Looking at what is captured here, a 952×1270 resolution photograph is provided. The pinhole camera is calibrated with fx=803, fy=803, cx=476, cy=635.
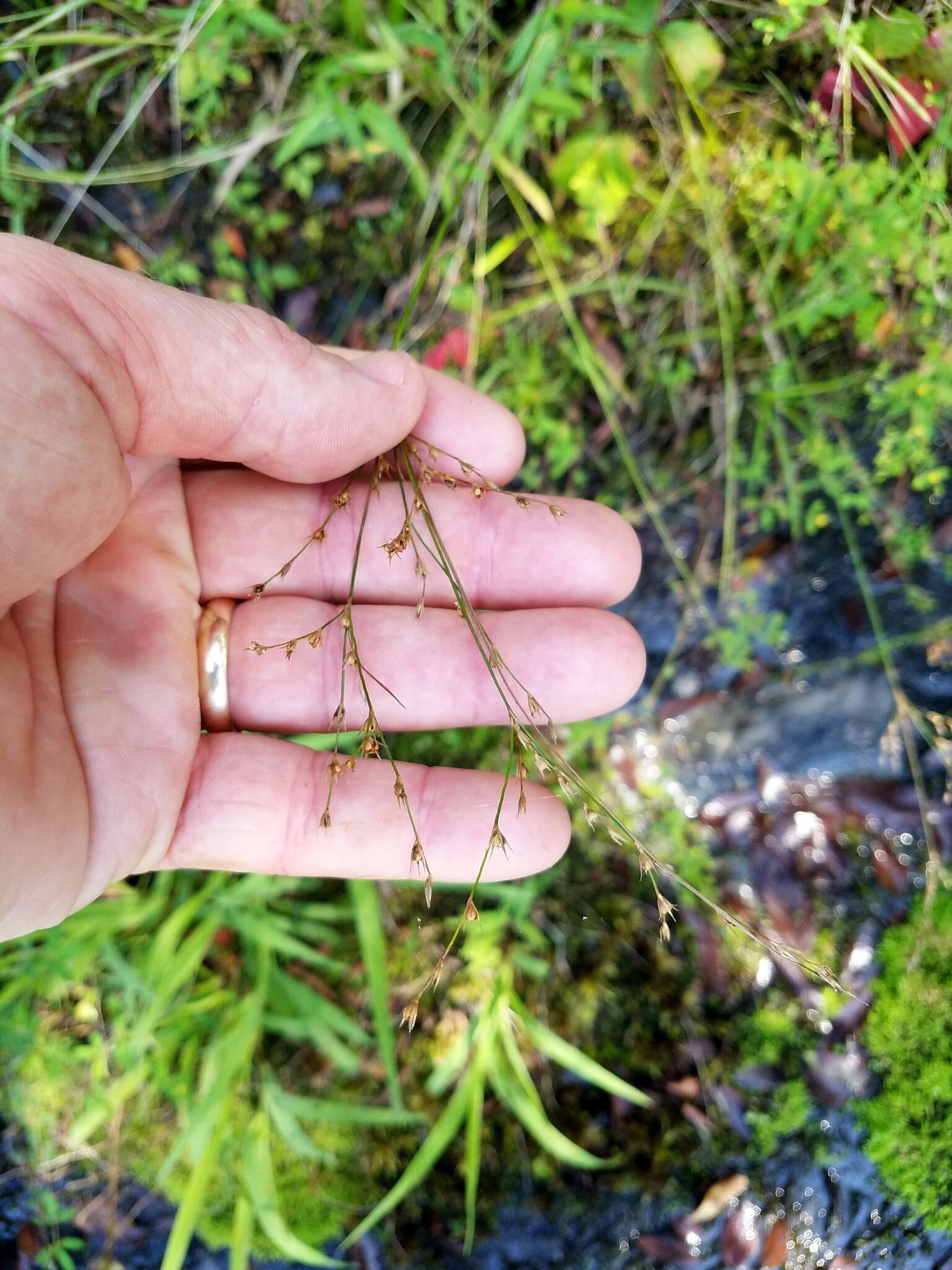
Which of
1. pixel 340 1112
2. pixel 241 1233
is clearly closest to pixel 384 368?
pixel 340 1112

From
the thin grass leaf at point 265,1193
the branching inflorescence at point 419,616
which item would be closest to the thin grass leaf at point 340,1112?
the thin grass leaf at point 265,1193

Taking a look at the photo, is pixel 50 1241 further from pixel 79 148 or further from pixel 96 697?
pixel 79 148

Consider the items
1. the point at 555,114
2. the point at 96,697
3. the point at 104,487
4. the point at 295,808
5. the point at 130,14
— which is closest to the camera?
the point at 104,487

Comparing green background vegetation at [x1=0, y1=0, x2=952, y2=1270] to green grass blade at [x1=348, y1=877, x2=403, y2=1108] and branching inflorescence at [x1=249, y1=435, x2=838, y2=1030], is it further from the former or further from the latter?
branching inflorescence at [x1=249, y1=435, x2=838, y2=1030]

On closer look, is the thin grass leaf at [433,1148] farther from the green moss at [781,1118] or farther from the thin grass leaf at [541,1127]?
the green moss at [781,1118]

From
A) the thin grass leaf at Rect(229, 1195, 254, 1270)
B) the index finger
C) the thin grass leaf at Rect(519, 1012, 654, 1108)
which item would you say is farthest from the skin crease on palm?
the thin grass leaf at Rect(229, 1195, 254, 1270)

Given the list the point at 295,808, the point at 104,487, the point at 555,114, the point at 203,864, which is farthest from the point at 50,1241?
the point at 555,114
